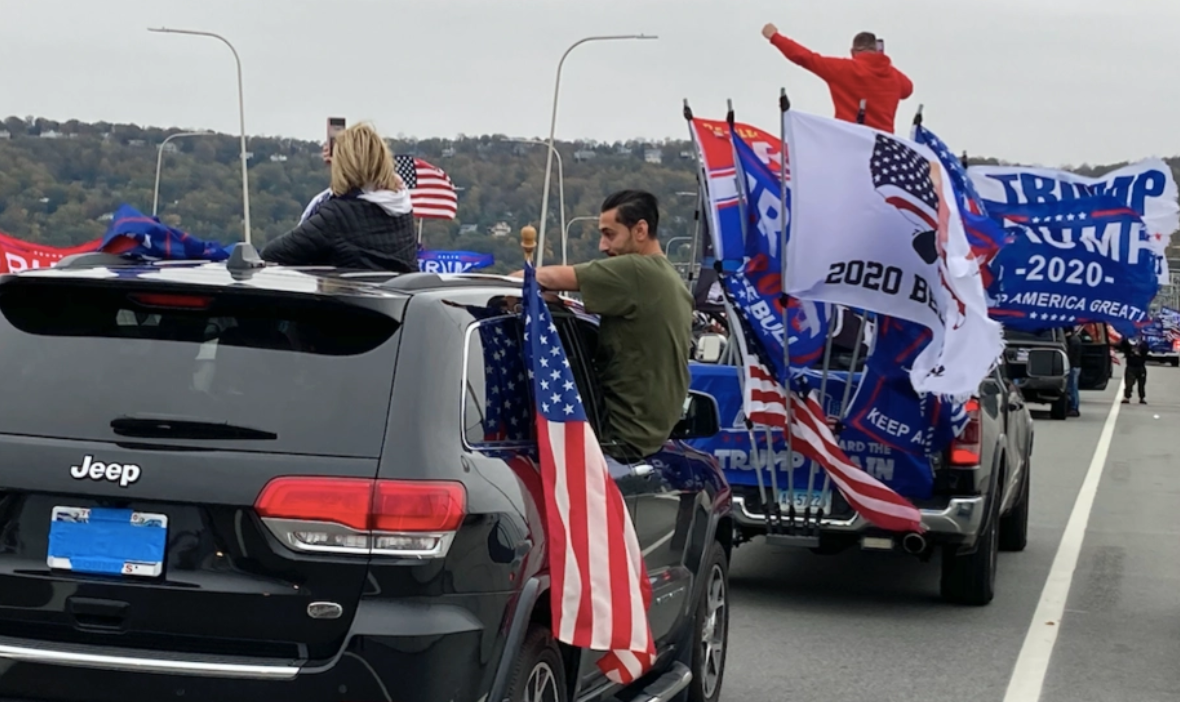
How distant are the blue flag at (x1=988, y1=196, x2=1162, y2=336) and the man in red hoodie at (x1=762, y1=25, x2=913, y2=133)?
345 cm

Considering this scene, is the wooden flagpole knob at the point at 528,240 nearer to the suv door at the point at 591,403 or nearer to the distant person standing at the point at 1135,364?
the suv door at the point at 591,403

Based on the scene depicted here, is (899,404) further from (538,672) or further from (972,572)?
(538,672)

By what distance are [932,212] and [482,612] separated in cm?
565

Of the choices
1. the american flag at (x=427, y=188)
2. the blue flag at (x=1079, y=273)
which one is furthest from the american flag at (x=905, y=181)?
the american flag at (x=427, y=188)

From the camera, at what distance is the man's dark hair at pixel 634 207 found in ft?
21.8

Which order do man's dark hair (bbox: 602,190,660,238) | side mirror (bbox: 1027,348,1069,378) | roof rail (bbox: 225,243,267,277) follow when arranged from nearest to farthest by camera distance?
roof rail (bbox: 225,243,267,277), man's dark hair (bbox: 602,190,660,238), side mirror (bbox: 1027,348,1069,378)

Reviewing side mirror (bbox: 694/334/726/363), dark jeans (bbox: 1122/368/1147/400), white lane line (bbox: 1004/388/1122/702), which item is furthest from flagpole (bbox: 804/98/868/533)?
dark jeans (bbox: 1122/368/1147/400)

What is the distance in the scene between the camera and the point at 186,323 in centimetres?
437

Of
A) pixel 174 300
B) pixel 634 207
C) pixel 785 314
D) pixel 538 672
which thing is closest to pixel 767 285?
pixel 785 314

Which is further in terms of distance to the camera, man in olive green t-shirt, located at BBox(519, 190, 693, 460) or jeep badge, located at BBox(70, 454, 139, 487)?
man in olive green t-shirt, located at BBox(519, 190, 693, 460)

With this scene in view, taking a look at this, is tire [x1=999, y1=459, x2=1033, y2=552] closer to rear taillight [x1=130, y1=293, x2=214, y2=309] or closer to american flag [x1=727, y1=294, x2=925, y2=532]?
american flag [x1=727, y1=294, x2=925, y2=532]

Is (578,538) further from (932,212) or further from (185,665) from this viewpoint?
(932,212)

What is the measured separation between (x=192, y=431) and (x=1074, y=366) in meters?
31.7

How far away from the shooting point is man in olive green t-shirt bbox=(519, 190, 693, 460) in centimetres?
597
